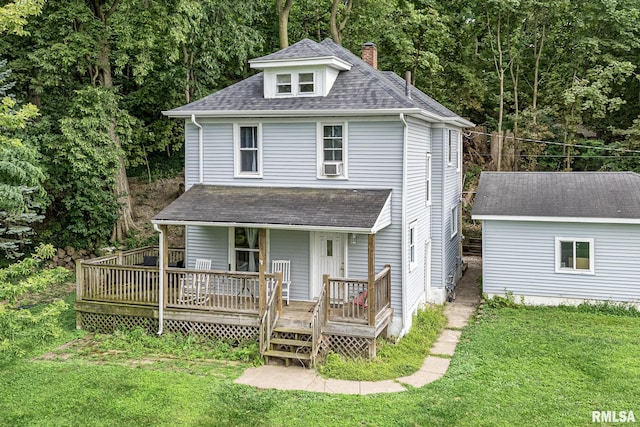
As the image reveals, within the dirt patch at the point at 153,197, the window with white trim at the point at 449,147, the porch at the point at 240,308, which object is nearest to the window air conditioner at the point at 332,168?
the porch at the point at 240,308

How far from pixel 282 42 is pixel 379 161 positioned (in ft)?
42.7

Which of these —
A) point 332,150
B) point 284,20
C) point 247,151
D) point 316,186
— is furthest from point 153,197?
point 332,150

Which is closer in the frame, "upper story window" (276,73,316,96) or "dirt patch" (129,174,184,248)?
"upper story window" (276,73,316,96)

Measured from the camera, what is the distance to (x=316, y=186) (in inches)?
555

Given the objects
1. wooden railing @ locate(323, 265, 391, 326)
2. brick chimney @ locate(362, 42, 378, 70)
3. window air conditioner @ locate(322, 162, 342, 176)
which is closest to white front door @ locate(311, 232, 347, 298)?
wooden railing @ locate(323, 265, 391, 326)

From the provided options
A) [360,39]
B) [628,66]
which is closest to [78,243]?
[360,39]

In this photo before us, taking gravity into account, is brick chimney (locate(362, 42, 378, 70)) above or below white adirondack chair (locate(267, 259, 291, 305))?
above

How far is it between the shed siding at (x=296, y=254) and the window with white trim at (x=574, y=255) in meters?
7.76

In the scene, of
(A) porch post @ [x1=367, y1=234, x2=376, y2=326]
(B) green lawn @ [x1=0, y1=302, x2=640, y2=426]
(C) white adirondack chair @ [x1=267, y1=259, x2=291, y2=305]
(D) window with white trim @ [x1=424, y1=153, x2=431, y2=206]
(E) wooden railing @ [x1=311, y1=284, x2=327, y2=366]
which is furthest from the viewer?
(D) window with white trim @ [x1=424, y1=153, x2=431, y2=206]

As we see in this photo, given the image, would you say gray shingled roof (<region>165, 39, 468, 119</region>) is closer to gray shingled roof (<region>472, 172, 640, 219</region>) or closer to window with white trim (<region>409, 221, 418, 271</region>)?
window with white trim (<region>409, 221, 418, 271</region>)

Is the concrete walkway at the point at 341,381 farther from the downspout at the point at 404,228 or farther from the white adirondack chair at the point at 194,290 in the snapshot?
the white adirondack chair at the point at 194,290

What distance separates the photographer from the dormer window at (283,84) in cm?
1470

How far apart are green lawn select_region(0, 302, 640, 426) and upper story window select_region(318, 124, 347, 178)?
5407 mm

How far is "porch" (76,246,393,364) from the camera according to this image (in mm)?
12039
